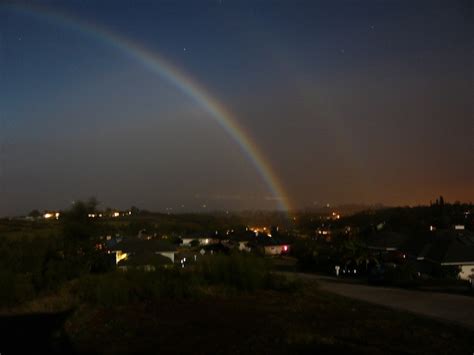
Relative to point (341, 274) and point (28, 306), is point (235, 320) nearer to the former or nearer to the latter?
point (28, 306)

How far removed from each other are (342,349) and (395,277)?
13857 mm

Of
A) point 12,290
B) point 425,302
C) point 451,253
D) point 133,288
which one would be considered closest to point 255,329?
point 133,288

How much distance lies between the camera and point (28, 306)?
13102 mm

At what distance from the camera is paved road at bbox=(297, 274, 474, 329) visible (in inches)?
467

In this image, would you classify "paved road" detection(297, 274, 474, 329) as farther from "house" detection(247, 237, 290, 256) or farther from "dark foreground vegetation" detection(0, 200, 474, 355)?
"house" detection(247, 237, 290, 256)

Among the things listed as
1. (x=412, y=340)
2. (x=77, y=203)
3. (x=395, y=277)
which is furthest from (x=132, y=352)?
(x=77, y=203)

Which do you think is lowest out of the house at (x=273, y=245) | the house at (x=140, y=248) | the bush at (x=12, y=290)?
the house at (x=273, y=245)

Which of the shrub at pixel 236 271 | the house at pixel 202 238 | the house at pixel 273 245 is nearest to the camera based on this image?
the shrub at pixel 236 271

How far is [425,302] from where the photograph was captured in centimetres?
1416

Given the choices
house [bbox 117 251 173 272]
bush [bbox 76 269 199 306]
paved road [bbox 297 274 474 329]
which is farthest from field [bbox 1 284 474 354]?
house [bbox 117 251 173 272]

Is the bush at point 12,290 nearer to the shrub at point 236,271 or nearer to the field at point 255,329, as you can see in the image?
the field at point 255,329

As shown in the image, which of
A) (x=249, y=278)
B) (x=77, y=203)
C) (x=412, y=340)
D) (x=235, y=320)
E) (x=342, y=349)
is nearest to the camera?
(x=342, y=349)

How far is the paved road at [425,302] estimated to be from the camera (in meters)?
11.9

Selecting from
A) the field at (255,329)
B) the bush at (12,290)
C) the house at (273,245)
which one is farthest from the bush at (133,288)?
the house at (273,245)
